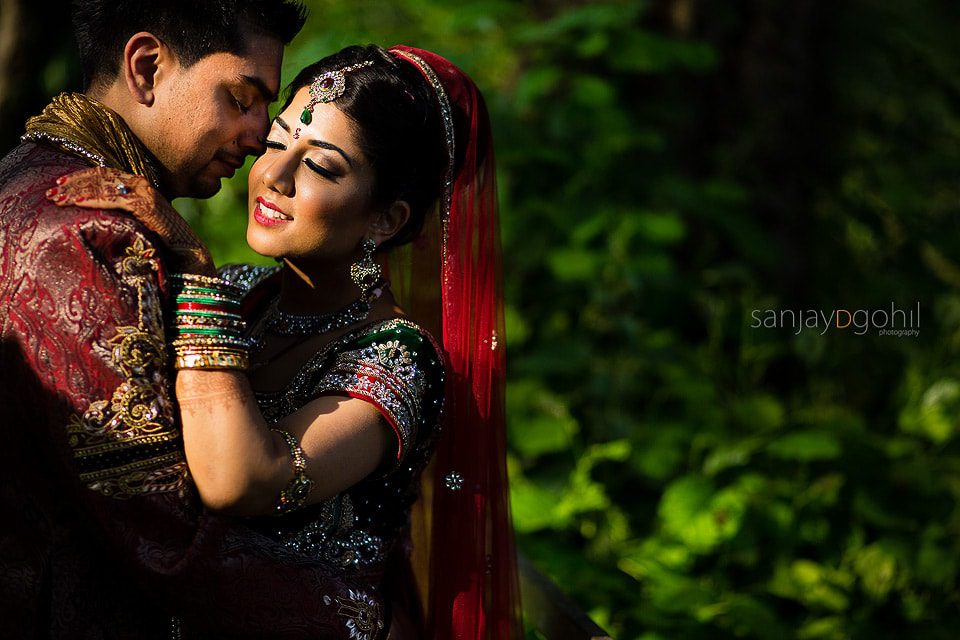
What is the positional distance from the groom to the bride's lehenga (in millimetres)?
138

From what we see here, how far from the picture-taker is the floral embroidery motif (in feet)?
6.84

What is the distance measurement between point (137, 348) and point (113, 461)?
0.60ft

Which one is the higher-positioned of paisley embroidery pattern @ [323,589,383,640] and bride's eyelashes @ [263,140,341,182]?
bride's eyelashes @ [263,140,341,182]

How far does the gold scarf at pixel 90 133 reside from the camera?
6.44 feet

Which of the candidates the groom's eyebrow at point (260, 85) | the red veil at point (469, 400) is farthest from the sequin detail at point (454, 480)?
the groom's eyebrow at point (260, 85)

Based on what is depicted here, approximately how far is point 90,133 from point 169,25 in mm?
242

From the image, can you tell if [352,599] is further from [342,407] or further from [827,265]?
[827,265]

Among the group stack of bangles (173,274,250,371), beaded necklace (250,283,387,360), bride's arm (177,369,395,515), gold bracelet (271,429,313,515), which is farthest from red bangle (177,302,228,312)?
beaded necklace (250,283,387,360)

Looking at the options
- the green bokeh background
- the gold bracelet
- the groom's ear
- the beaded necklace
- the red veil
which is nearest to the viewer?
the gold bracelet

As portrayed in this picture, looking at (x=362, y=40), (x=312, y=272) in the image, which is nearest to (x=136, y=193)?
(x=312, y=272)

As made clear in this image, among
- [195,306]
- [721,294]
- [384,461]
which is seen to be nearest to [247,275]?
[384,461]

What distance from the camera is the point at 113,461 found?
1.80m

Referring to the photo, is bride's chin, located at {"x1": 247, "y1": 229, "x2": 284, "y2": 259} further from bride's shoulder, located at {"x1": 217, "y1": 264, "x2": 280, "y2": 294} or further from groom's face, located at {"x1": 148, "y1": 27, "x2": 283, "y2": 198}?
bride's shoulder, located at {"x1": 217, "y1": 264, "x2": 280, "y2": 294}

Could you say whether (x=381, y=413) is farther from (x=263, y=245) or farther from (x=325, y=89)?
(x=325, y=89)
